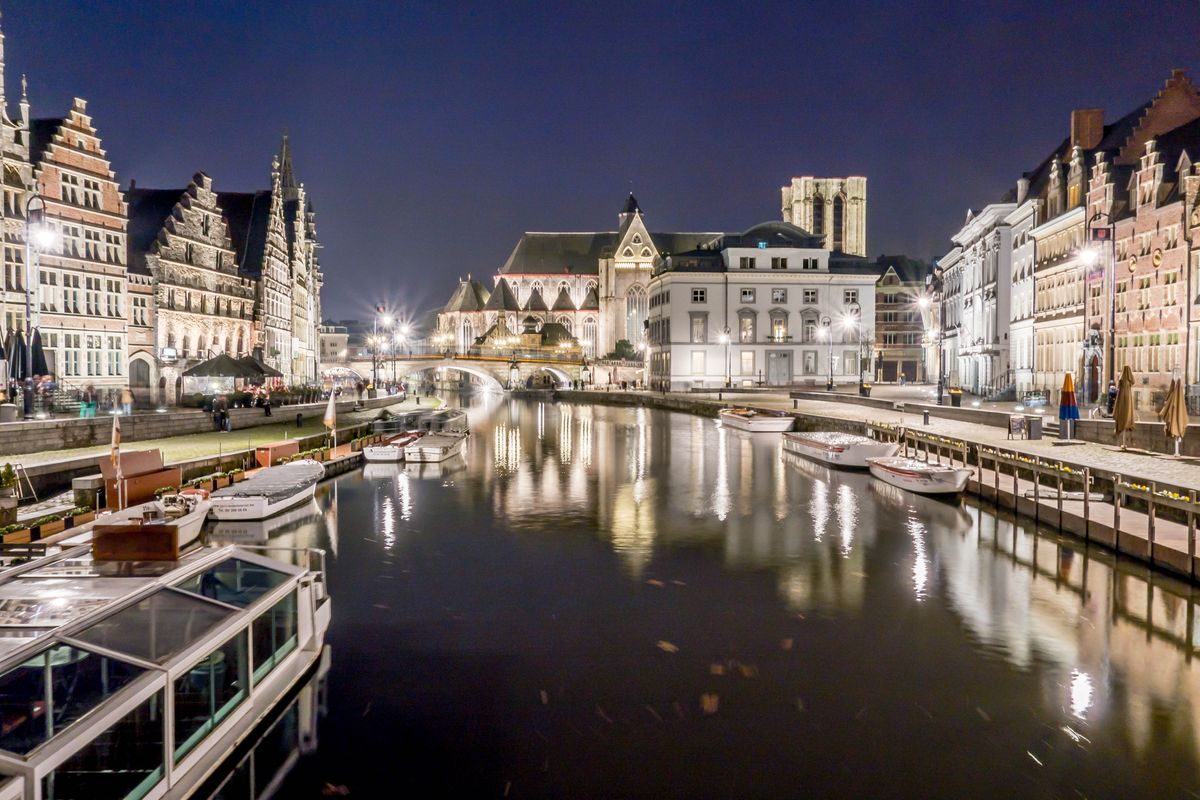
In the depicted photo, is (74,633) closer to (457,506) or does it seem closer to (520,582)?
(520,582)

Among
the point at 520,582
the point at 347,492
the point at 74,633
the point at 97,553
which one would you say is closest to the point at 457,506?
the point at 347,492

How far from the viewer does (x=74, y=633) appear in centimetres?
869

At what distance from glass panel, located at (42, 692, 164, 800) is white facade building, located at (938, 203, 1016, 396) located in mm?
49784

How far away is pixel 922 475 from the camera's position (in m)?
30.2

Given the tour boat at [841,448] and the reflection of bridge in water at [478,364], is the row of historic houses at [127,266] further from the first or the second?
the tour boat at [841,448]

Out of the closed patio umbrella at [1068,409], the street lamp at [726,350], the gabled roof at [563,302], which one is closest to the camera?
the closed patio umbrella at [1068,409]

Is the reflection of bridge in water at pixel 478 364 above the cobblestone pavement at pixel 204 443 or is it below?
above

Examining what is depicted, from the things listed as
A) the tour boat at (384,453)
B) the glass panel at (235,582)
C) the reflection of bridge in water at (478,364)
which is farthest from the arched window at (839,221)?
the glass panel at (235,582)

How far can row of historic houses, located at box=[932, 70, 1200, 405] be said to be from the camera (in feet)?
115

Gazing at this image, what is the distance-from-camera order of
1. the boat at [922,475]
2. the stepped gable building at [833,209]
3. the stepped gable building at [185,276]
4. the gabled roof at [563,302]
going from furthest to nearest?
the gabled roof at [563,302]
the stepped gable building at [833,209]
the stepped gable building at [185,276]
the boat at [922,475]

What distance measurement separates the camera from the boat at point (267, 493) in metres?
25.3

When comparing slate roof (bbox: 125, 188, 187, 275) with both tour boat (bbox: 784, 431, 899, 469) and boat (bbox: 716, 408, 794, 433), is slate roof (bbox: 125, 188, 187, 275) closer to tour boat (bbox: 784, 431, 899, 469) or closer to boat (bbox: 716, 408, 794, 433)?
boat (bbox: 716, 408, 794, 433)

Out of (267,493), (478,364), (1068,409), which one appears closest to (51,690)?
(267,493)

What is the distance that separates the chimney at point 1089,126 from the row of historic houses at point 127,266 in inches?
1962
